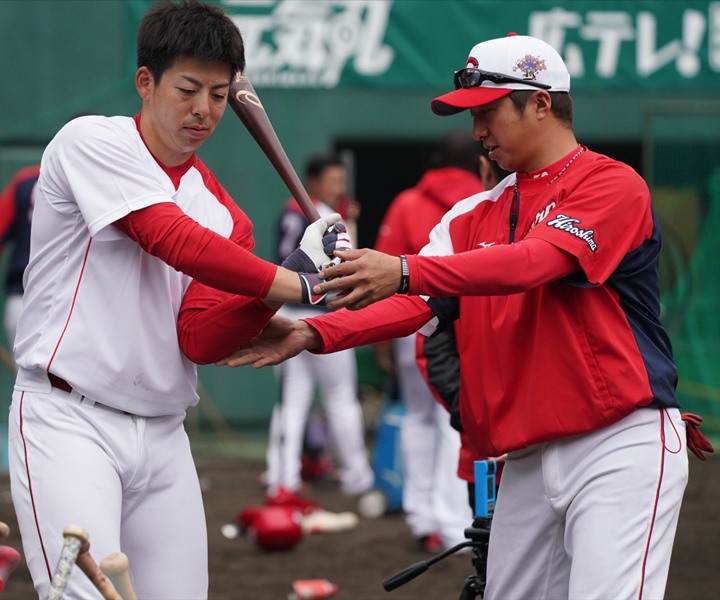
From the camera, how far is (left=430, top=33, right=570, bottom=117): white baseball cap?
3.50m

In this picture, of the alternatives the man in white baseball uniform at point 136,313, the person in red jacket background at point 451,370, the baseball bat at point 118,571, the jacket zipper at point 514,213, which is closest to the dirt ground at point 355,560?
the person in red jacket background at point 451,370

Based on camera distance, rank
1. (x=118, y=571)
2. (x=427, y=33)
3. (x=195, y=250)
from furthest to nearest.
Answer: (x=427, y=33)
(x=195, y=250)
(x=118, y=571)

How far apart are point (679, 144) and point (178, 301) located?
8938 mm

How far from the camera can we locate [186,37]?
3314 mm

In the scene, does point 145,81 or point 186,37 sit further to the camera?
point 145,81

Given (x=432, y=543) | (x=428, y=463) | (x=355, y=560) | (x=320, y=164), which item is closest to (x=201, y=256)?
(x=355, y=560)

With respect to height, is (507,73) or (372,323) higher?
(507,73)

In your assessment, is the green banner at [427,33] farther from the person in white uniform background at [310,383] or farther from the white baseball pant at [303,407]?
the white baseball pant at [303,407]

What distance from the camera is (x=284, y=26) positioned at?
35.0 ft

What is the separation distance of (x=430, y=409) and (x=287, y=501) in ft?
3.92

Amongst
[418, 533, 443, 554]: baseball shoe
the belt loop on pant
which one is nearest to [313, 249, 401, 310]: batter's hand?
the belt loop on pant

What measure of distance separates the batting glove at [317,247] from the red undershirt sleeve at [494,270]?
0.26 m

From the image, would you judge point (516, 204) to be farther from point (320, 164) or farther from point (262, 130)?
point (320, 164)

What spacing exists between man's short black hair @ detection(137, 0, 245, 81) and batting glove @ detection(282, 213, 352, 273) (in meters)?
0.51
